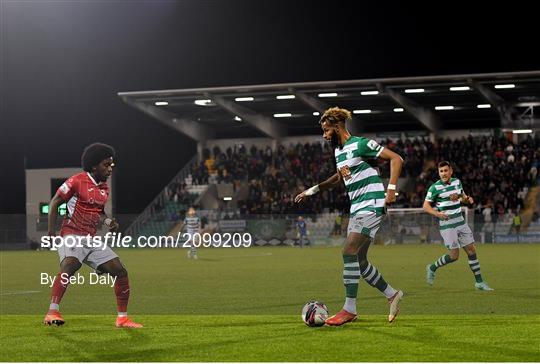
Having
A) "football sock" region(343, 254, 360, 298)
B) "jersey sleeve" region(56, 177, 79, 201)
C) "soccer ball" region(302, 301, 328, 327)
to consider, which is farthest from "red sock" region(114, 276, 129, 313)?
"football sock" region(343, 254, 360, 298)

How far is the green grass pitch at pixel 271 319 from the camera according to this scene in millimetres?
8516

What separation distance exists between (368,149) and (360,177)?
0.36 meters

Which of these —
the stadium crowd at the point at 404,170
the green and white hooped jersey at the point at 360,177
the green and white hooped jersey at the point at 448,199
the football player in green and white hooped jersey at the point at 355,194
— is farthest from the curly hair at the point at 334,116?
the stadium crowd at the point at 404,170

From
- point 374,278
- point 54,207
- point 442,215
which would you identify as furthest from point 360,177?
point 442,215

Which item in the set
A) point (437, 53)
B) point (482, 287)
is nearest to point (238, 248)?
point (437, 53)

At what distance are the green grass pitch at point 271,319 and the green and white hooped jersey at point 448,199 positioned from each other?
52.4 inches

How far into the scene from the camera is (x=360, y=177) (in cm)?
1057

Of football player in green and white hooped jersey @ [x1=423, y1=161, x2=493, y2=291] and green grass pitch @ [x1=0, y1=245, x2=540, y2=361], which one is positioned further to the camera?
football player in green and white hooped jersey @ [x1=423, y1=161, x2=493, y2=291]

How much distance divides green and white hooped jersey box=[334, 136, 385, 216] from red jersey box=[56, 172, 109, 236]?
→ 2.90m

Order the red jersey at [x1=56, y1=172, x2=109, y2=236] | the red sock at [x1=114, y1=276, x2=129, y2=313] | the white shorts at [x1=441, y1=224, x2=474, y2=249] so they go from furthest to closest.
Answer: the white shorts at [x1=441, y1=224, x2=474, y2=249] → the red jersey at [x1=56, y1=172, x2=109, y2=236] → the red sock at [x1=114, y1=276, x2=129, y2=313]

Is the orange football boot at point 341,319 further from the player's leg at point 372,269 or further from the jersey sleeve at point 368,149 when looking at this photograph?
the jersey sleeve at point 368,149

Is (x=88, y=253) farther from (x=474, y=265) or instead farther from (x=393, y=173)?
(x=474, y=265)

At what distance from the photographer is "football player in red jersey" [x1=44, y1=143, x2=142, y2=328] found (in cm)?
1076

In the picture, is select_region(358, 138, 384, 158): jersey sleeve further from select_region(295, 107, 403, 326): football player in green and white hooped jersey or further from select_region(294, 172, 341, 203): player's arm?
select_region(294, 172, 341, 203): player's arm
